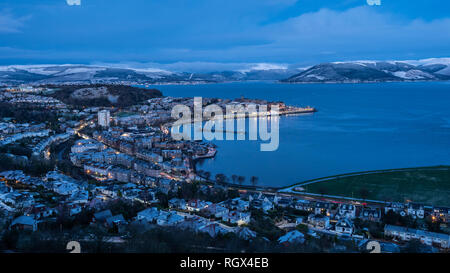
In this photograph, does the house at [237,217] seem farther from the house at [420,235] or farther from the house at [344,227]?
the house at [420,235]

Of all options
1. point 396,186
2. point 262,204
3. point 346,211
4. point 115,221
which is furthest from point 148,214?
point 396,186

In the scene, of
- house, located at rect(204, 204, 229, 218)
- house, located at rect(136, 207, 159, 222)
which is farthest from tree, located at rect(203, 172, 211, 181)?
house, located at rect(136, 207, 159, 222)

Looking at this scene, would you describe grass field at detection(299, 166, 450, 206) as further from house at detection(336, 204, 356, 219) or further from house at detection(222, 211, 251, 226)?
house at detection(222, 211, 251, 226)

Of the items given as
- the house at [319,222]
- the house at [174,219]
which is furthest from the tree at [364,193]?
the house at [174,219]

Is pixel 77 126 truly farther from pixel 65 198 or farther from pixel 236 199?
pixel 236 199

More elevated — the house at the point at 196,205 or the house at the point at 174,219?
the house at the point at 174,219
